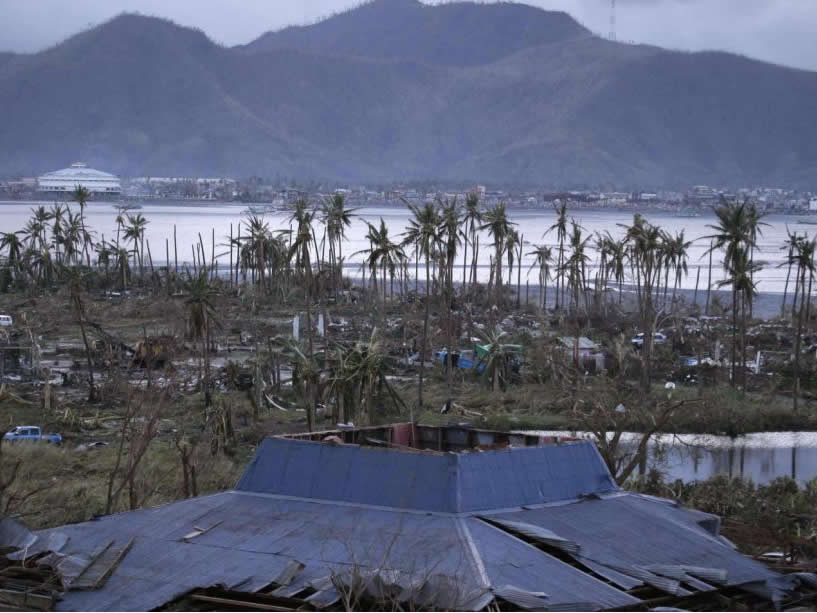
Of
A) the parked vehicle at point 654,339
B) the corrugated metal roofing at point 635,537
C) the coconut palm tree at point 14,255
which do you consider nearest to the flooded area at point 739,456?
the corrugated metal roofing at point 635,537

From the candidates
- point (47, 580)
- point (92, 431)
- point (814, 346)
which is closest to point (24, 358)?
point (92, 431)

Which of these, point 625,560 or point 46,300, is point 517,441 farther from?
point 46,300

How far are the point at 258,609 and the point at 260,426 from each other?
1042 inches

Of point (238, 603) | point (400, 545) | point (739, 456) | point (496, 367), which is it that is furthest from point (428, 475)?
point (496, 367)

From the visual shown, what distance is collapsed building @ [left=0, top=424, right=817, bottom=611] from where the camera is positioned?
1521 cm

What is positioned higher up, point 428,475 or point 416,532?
point 428,475

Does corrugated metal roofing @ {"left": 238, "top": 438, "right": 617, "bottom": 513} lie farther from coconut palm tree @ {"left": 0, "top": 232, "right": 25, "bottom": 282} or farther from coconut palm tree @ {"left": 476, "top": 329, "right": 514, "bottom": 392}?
coconut palm tree @ {"left": 0, "top": 232, "right": 25, "bottom": 282}

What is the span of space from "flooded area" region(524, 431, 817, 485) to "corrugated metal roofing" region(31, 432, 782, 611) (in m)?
15.7

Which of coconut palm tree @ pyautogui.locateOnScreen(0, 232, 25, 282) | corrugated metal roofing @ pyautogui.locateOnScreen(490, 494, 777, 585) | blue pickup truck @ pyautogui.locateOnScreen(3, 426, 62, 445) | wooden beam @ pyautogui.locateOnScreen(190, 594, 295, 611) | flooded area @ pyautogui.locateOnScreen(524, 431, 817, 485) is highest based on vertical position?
coconut palm tree @ pyautogui.locateOnScreen(0, 232, 25, 282)

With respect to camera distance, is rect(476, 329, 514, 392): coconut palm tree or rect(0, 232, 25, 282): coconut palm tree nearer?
rect(476, 329, 514, 392): coconut palm tree

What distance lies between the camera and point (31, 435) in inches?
1521

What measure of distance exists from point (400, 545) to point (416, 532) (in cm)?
52

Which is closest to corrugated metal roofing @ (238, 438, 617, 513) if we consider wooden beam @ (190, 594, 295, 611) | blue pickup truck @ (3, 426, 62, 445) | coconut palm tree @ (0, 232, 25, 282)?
wooden beam @ (190, 594, 295, 611)

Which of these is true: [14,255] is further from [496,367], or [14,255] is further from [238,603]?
[238,603]
